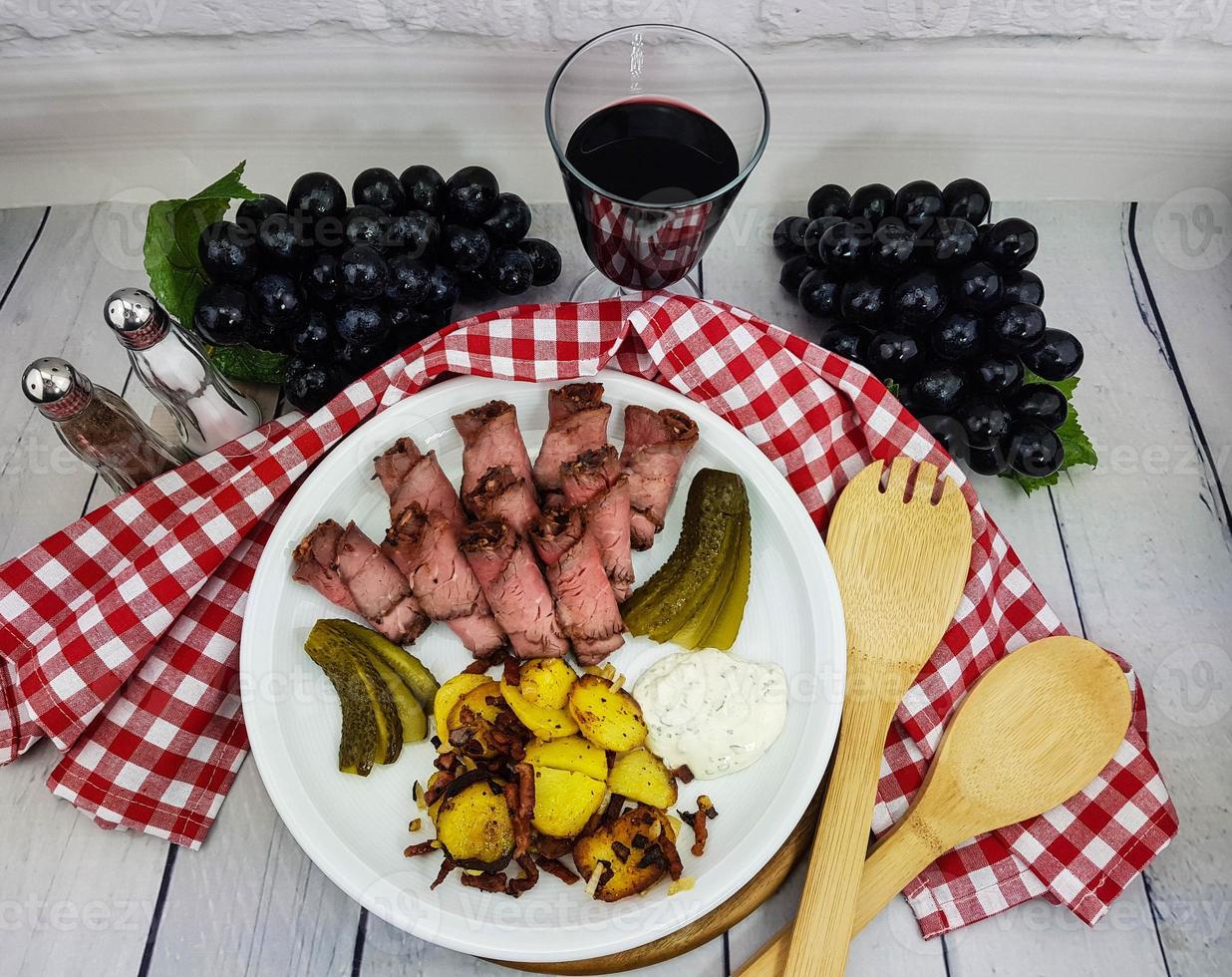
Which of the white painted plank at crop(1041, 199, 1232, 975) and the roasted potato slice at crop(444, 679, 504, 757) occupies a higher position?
the white painted plank at crop(1041, 199, 1232, 975)

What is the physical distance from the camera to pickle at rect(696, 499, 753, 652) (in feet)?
4.16

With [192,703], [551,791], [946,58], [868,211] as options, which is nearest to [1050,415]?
[868,211]

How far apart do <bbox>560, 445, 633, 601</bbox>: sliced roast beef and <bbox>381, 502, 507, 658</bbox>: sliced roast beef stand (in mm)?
172

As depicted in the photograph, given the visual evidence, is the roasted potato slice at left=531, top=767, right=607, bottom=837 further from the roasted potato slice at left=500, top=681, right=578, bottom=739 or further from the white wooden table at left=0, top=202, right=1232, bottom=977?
the white wooden table at left=0, top=202, right=1232, bottom=977

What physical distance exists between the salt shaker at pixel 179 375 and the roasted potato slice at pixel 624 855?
0.83m

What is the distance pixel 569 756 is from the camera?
115cm

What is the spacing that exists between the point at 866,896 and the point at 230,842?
0.83 meters

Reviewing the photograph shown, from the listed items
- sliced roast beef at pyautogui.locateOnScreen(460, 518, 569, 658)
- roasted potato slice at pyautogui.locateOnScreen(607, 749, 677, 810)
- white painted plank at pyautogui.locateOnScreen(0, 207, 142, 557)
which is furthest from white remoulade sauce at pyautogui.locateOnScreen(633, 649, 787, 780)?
white painted plank at pyautogui.locateOnScreen(0, 207, 142, 557)

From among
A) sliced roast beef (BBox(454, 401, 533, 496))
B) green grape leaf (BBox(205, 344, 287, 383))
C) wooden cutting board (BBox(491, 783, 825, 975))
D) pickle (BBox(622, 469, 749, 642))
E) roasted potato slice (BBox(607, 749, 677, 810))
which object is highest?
green grape leaf (BBox(205, 344, 287, 383))

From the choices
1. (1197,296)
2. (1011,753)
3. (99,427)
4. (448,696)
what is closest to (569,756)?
(448,696)

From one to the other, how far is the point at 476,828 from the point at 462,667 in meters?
0.25

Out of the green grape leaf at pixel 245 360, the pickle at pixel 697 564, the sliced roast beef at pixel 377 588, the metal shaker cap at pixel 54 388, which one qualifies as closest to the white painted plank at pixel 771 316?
the pickle at pixel 697 564

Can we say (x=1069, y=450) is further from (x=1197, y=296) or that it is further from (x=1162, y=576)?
(x=1197, y=296)

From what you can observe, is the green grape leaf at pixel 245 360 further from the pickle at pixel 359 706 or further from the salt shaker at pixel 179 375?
the pickle at pixel 359 706
